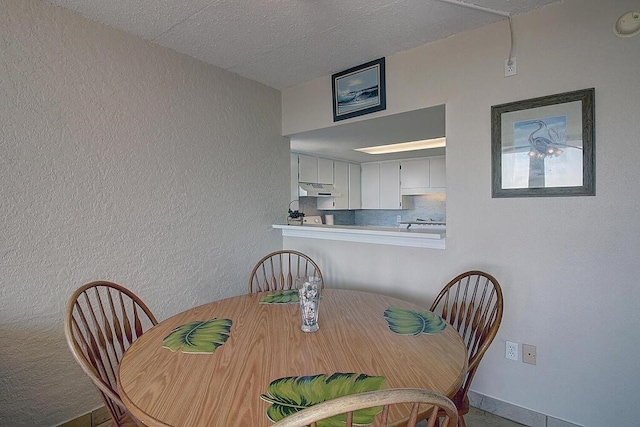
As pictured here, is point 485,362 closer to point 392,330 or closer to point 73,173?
point 392,330

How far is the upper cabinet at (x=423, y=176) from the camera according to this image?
15.2 feet

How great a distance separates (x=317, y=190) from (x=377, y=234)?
1989 mm

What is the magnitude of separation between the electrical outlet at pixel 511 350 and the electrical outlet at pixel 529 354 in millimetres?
39

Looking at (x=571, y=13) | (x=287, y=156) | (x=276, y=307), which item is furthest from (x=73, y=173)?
(x=571, y=13)

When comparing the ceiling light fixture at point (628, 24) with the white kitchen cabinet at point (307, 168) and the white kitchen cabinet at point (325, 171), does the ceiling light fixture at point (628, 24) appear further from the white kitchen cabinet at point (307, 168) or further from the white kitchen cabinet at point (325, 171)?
the white kitchen cabinet at point (325, 171)

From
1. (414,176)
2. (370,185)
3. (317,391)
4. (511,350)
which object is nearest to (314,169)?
(370,185)

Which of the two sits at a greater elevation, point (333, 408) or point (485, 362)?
point (333, 408)

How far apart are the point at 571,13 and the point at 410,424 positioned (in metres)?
2.06

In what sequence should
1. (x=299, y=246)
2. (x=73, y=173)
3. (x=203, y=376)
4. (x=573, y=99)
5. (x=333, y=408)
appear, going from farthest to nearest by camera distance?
(x=299, y=246), (x=73, y=173), (x=573, y=99), (x=203, y=376), (x=333, y=408)

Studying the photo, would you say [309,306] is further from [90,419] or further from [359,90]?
[359,90]

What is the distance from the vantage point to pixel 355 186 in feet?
17.1

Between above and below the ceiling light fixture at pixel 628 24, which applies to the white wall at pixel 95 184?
A: below

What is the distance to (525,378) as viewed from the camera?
1.76m

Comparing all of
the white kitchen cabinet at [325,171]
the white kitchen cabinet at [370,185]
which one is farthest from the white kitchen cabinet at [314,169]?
the white kitchen cabinet at [370,185]
